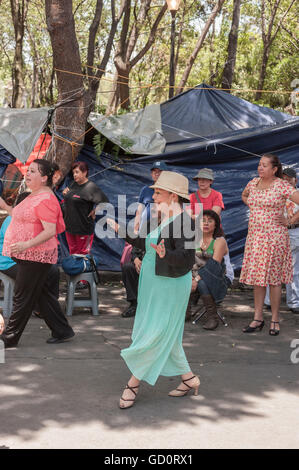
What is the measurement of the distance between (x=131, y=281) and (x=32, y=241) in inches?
95.1

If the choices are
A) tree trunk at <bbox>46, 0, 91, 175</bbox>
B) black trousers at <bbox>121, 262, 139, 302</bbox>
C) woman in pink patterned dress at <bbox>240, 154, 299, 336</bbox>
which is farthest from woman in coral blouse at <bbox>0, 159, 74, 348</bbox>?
tree trunk at <bbox>46, 0, 91, 175</bbox>

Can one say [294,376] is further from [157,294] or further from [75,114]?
[75,114]

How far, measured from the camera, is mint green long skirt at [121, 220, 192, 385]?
4.68m

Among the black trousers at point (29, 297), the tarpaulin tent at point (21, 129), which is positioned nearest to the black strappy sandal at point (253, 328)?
the black trousers at point (29, 297)

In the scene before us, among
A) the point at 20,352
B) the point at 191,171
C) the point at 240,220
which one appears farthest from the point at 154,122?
the point at 20,352

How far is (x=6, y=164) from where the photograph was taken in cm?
963

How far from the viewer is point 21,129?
898 cm

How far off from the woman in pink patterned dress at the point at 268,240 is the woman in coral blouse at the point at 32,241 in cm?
229

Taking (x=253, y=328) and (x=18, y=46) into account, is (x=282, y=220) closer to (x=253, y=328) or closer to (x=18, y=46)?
(x=253, y=328)

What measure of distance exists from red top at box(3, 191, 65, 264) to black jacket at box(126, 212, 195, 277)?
1649mm

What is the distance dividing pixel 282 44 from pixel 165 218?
26331mm

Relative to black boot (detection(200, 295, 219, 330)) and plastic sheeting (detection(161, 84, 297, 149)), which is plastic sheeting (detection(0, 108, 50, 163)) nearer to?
plastic sheeting (detection(161, 84, 297, 149))

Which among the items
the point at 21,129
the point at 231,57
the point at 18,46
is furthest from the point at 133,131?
the point at 18,46

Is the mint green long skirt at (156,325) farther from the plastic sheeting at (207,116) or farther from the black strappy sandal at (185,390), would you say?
the plastic sheeting at (207,116)
